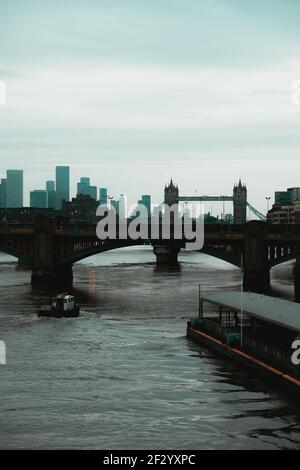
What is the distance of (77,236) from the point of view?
122562mm

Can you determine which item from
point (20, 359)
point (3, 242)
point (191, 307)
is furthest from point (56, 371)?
point (3, 242)

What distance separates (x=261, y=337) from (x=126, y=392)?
14678 mm

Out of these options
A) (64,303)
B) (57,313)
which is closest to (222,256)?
(64,303)

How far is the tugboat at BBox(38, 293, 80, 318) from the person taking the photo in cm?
8244

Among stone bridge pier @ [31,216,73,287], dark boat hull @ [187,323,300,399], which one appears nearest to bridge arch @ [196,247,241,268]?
stone bridge pier @ [31,216,73,287]

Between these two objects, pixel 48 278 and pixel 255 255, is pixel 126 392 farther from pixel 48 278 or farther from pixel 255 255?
pixel 48 278

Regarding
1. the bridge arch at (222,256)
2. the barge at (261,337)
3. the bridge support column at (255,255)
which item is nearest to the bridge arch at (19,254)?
the bridge arch at (222,256)

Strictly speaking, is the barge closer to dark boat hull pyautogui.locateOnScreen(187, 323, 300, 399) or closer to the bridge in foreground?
dark boat hull pyautogui.locateOnScreen(187, 323, 300, 399)

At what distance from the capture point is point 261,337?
59875 millimetres

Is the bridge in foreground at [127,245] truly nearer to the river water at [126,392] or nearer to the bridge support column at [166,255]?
the river water at [126,392]

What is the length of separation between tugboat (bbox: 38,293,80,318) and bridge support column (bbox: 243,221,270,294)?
3512 cm

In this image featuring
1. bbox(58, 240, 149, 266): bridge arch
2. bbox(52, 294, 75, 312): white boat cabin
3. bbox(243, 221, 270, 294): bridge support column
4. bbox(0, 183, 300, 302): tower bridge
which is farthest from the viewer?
bbox(58, 240, 149, 266): bridge arch

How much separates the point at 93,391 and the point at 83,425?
705cm

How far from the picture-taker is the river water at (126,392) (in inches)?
1606
